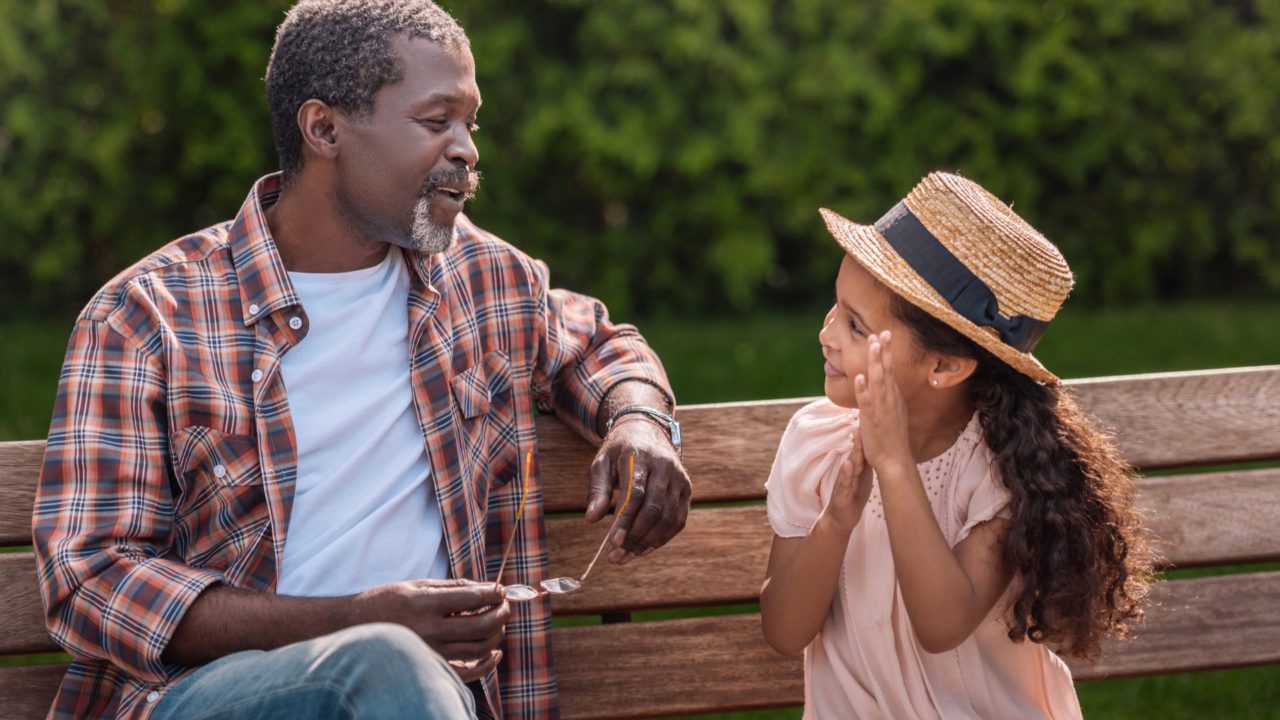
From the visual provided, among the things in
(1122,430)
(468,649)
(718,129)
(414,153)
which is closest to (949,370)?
(1122,430)

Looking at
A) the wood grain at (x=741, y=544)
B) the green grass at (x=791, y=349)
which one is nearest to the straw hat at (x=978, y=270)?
the wood grain at (x=741, y=544)

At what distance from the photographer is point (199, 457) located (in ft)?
8.72

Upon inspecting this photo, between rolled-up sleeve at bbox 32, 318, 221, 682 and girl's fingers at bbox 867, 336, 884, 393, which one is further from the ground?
girl's fingers at bbox 867, 336, 884, 393

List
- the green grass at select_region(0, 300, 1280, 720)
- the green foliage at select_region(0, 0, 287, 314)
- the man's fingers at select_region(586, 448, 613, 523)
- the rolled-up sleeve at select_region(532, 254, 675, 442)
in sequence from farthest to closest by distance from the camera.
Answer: the green foliage at select_region(0, 0, 287, 314) < the green grass at select_region(0, 300, 1280, 720) < the rolled-up sleeve at select_region(532, 254, 675, 442) < the man's fingers at select_region(586, 448, 613, 523)

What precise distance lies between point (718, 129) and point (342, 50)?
4.32 meters

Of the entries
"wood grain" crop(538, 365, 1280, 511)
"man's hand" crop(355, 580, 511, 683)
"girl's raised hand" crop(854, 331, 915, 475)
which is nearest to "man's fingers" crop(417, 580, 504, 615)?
"man's hand" crop(355, 580, 511, 683)

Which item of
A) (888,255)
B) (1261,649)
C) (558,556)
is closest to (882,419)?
(888,255)

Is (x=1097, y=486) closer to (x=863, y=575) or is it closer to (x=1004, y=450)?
(x=1004, y=450)

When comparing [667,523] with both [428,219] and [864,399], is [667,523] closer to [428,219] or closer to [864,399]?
[864,399]

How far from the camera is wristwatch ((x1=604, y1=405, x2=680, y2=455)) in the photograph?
114 inches

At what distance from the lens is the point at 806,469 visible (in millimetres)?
2848

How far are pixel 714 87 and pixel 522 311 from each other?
418 centimetres

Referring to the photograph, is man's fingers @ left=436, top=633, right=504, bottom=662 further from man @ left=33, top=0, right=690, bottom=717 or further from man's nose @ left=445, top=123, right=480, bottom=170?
man's nose @ left=445, top=123, right=480, bottom=170

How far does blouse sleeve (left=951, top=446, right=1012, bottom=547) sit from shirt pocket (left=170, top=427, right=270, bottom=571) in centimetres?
131
